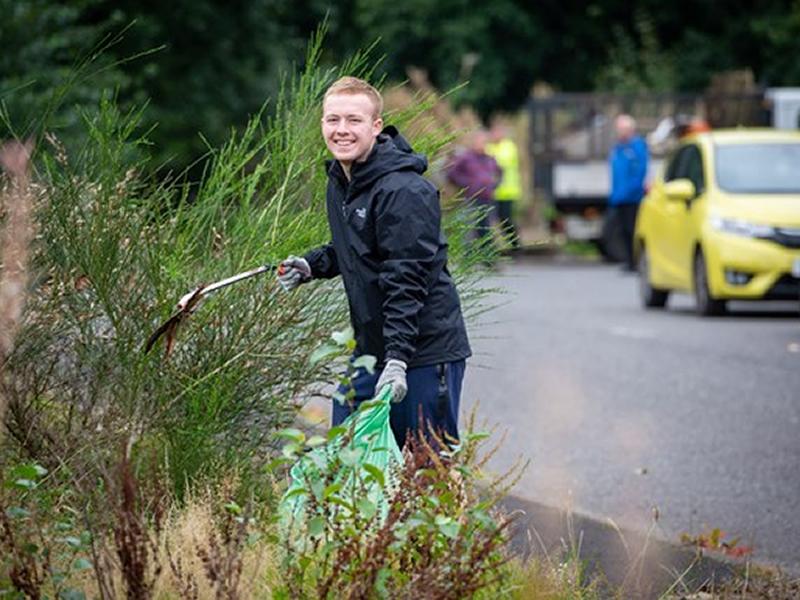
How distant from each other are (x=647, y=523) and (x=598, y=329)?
9.55 m

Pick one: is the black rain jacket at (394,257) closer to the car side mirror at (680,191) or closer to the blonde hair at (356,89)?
the blonde hair at (356,89)

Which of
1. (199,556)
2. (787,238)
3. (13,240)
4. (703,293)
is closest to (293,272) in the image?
(13,240)

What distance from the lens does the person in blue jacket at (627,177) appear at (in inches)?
1033

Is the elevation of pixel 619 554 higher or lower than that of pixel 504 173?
higher

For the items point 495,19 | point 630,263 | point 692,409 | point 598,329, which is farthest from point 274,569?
point 495,19

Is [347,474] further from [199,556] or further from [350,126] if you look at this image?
[350,126]

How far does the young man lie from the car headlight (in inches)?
474

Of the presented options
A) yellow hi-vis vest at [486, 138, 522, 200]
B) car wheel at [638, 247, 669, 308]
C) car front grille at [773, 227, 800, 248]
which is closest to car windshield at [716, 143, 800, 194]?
car front grille at [773, 227, 800, 248]

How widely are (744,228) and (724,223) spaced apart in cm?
20

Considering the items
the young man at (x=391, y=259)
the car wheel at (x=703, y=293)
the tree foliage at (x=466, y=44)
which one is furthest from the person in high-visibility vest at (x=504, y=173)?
the young man at (x=391, y=259)

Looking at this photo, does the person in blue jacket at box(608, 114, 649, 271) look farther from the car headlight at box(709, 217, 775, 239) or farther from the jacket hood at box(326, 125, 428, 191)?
the jacket hood at box(326, 125, 428, 191)

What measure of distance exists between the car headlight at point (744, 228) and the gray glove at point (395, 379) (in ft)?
41.0

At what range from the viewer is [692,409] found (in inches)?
470

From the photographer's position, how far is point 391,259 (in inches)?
234
